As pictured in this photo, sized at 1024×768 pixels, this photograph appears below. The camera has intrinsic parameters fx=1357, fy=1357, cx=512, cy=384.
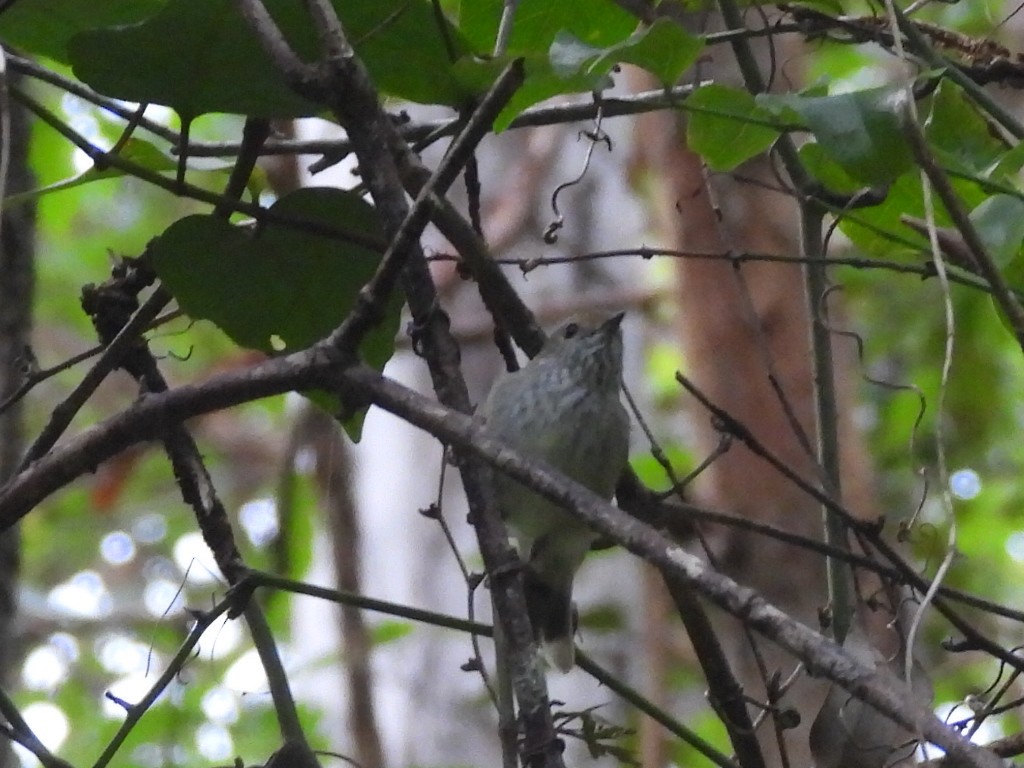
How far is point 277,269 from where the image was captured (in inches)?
51.7

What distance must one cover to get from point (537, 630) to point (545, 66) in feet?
3.86

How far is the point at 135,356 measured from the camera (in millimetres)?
1315

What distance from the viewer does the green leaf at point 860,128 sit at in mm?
1005

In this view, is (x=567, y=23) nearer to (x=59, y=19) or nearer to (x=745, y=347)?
(x=59, y=19)

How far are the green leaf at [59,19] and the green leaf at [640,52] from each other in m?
0.44

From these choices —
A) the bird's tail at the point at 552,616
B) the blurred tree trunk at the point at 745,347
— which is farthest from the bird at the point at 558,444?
the blurred tree trunk at the point at 745,347

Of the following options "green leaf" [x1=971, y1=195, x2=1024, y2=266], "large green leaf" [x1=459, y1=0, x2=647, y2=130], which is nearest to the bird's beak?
"large green leaf" [x1=459, y1=0, x2=647, y2=130]

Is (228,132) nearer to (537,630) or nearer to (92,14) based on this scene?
(537,630)

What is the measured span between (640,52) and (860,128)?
0.57ft

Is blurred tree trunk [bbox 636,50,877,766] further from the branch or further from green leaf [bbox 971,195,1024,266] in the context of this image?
the branch

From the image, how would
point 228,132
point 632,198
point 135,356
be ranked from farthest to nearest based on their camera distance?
point 228,132 → point 632,198 → point 135,356

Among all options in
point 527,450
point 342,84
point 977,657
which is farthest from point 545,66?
point 977,657

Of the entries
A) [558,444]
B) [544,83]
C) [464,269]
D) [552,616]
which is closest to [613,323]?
[558,444]

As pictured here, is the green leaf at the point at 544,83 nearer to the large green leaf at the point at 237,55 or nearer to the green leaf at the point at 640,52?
the green leaf at the point at 640,52
